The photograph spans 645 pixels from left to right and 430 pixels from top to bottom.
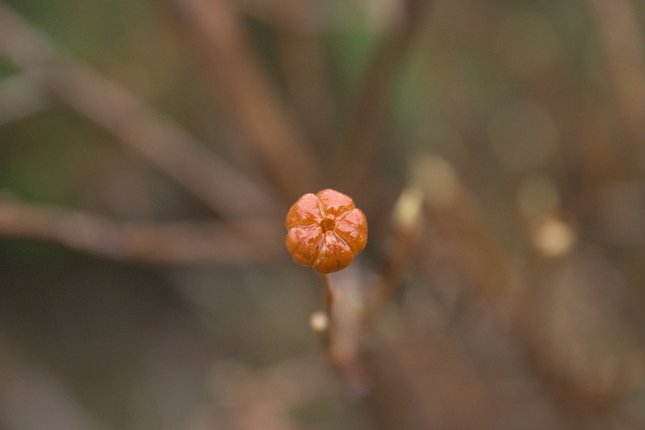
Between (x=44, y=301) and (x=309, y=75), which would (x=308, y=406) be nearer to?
(x=44, y=301)

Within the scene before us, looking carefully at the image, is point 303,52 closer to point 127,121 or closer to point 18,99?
point 127,121

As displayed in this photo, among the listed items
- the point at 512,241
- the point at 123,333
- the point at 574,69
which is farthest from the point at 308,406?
the point at 574,69

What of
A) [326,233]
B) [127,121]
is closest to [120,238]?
[127,121]

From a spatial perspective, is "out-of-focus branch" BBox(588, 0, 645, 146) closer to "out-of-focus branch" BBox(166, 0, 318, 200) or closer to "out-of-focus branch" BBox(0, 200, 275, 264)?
"out-of-focus branch" BBox(166, 0, 318, 200)

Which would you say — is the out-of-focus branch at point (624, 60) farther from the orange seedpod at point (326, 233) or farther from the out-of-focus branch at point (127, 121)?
the orange seedpod at point (326, 233)

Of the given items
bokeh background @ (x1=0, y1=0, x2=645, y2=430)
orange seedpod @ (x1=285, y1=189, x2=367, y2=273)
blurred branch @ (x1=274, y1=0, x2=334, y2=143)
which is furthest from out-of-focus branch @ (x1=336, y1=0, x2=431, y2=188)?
orange seedpod @ (x1=285, y1=189, x2=367, y2=273)
